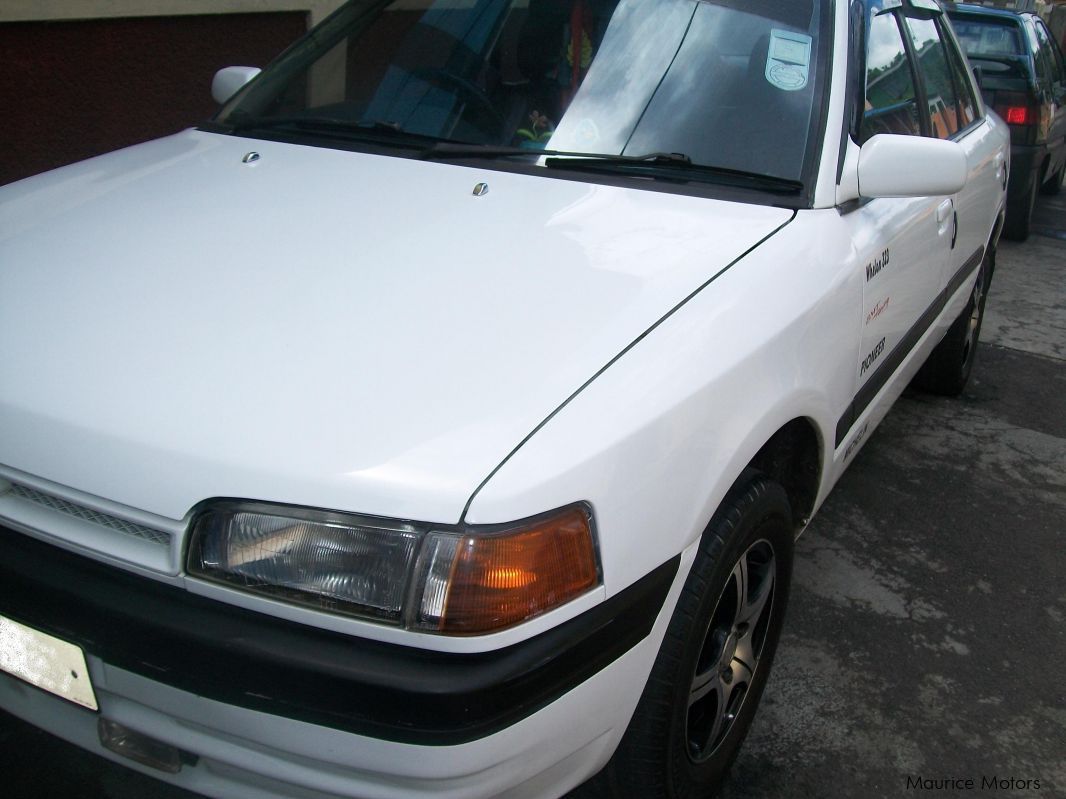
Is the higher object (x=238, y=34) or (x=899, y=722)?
(x=238, y=34)

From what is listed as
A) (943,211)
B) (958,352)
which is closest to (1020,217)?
(958,352)

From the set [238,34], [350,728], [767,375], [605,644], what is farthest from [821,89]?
[238,34]

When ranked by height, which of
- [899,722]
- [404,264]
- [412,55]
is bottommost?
[899,722]

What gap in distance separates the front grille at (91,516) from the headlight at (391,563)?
0.08 meters

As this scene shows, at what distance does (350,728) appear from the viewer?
1.41 metres

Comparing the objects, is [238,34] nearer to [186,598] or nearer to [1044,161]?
[186,598]

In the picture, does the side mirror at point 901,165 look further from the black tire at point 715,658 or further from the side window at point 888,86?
the black tire at point 715,658

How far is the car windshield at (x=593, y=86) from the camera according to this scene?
2.33m

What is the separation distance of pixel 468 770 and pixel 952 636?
1.85m

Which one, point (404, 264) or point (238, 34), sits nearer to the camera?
point (404, 264)

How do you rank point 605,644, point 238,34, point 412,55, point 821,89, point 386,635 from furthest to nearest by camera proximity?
1. point 238,34
2. point 412,55
3. point 821,89
4. point 605,644
5. point 386,635

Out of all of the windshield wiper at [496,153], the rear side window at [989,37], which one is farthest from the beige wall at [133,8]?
the rear side window at [989,37]

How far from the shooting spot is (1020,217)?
8.05 meters

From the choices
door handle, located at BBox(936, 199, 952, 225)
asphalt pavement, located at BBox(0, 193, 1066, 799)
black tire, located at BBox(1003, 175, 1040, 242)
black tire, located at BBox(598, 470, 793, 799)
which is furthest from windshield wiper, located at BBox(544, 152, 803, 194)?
black tire, located at BBox(1003, 175, 1040, 242)
